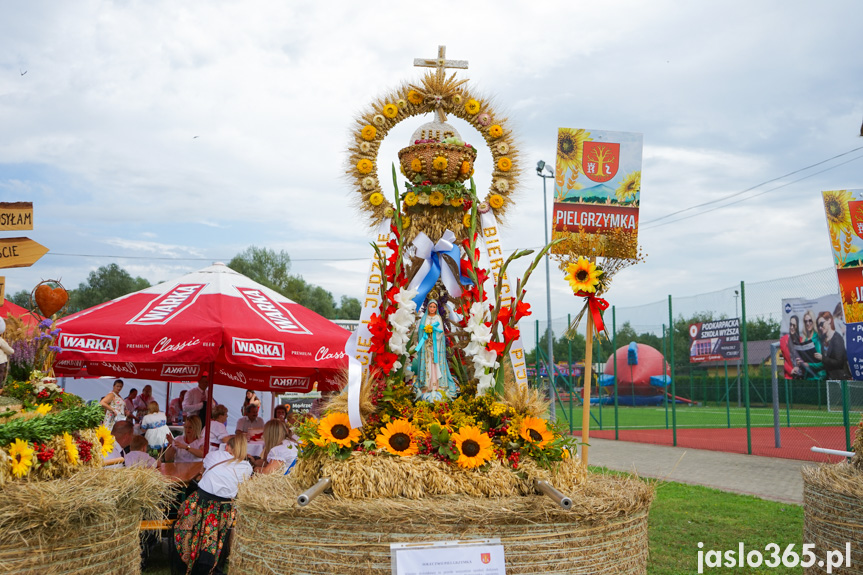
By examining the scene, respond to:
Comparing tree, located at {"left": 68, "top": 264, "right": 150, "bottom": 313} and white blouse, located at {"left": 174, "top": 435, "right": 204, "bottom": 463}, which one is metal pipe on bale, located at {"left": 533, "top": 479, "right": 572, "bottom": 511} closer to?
white blouse, located at {"left": 174, "top": 435, "right": 204, "bottom": 463}

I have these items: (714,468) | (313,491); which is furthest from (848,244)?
(313,491)

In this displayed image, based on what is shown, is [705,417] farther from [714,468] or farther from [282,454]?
[282,454]

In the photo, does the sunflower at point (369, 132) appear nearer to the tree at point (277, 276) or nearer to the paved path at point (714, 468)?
the paved path at point (714, 468)

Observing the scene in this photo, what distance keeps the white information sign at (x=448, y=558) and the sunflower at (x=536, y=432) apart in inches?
34.7

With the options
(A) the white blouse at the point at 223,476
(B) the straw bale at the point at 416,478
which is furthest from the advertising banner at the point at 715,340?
(B) the straw bale at the point at 416,478

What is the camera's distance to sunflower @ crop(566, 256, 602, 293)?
5.20m

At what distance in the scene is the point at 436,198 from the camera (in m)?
5.24

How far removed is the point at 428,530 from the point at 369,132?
3.08 meters

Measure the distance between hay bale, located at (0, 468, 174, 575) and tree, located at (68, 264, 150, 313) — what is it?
4645 cm

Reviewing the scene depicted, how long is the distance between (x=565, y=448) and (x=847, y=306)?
6907 mm

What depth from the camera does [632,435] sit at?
19.6 meters

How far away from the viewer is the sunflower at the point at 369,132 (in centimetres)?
543

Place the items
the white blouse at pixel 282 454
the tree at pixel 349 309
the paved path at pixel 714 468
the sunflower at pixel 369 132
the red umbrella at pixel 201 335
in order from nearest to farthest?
the sunflower at pixel 369 132, the white blouse at pixel 282 454, the red umbrella at pixel 201 335, the paved path at pixel 714 468, the tree at pixel 349 309

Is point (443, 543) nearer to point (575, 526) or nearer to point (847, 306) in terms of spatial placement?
point (575, 526)
